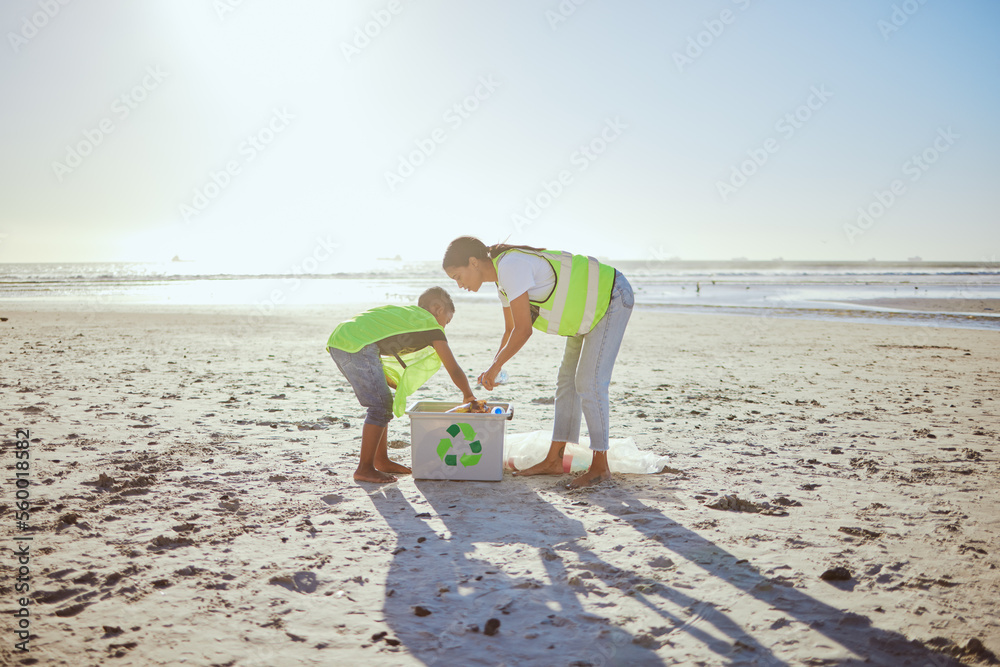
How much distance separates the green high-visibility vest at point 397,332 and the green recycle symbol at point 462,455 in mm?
368

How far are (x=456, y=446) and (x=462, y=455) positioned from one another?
80mm

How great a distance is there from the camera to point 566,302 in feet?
13.7

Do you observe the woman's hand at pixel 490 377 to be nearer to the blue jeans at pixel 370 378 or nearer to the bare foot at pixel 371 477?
the blue jeans at pixel 370 378

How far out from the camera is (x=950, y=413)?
6.30 metres

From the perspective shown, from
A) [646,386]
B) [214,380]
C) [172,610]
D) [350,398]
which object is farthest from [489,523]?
[214,380]

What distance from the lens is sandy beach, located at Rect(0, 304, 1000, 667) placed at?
2.35 metres

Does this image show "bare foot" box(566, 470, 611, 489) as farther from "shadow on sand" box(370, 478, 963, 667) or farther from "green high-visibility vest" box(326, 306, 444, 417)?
"green high-visibility vest" box(326, 306, 444, 417)

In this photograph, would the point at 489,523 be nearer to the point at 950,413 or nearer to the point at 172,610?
the point at 172,610

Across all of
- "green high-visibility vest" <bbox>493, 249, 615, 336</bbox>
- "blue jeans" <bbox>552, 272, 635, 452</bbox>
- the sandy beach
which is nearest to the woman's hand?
"green high-visibility vest" <bbox>493, 249, 615, 336</bbox>

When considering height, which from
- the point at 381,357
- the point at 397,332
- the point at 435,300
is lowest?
the point at 381,357

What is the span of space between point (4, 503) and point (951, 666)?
474cm

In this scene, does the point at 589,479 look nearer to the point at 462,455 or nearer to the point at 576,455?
→ the point at 576,455

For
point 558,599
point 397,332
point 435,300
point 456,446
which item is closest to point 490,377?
point 456,446

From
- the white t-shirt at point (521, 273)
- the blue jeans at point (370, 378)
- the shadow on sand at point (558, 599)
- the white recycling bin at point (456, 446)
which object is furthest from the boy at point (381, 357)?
the shadow on sand at point (558, 599)
